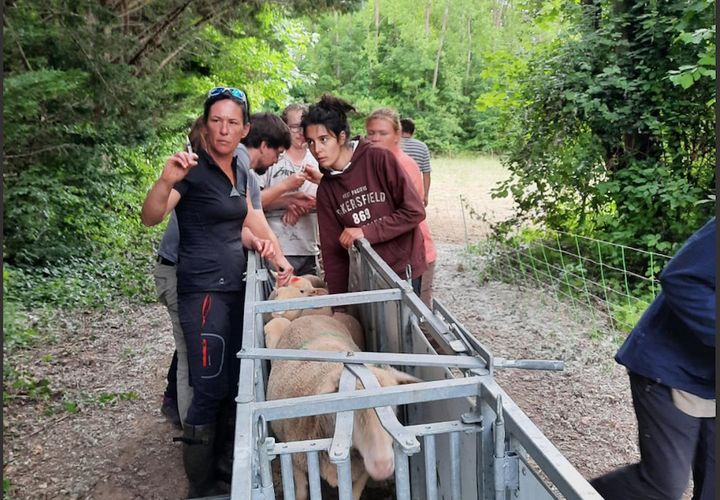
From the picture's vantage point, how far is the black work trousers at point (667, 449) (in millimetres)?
2527

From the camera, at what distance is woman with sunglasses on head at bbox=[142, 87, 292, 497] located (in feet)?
11.2

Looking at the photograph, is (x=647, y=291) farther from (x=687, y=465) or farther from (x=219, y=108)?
(x=219, y=108)

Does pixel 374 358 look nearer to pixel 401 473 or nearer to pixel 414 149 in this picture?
pixel 401 473

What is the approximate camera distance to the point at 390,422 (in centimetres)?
212

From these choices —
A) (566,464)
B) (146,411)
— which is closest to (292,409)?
(566,464)

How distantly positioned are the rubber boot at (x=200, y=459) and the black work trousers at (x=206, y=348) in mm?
A: 57

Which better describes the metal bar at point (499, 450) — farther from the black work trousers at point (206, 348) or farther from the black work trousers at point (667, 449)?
the black work trousers at point (206, 348)

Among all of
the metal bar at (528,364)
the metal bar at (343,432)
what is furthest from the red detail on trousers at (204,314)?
the metal bar at (528,364)

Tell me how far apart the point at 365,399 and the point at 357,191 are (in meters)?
2.18

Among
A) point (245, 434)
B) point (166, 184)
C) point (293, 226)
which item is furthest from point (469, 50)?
point (245, 434)

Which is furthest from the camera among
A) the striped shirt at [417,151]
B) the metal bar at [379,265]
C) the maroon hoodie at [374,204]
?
the striped shirt at [417,151]

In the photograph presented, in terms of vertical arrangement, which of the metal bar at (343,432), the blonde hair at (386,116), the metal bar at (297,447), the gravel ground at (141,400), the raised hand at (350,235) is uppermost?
the blonde hair at (386,116)

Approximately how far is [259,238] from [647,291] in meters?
5.02

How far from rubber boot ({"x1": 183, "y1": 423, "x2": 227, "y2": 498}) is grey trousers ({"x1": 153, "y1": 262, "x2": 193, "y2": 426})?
0.75 ft
